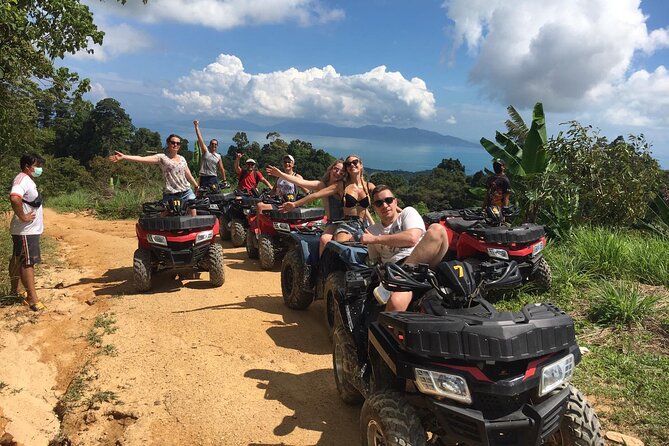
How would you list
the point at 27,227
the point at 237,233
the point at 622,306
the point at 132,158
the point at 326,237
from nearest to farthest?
Result: the point at 622,306, the point at 326,237, the point at 27,227, the point at 132,158, the point at 237,233

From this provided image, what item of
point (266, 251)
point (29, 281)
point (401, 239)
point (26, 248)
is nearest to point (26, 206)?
point (26, 248)

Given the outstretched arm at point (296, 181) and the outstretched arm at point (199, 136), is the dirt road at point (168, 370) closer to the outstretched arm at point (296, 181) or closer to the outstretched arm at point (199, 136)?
the outstretched arm at point (296, 181)

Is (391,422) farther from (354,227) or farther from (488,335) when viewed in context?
(354,227)

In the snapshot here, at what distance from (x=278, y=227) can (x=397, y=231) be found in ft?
12.6

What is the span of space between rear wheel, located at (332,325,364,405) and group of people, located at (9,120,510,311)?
0.49 metres

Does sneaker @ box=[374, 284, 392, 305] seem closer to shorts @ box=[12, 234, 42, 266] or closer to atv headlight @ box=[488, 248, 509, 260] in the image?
atv headlight @ box=[488, 248, 509, 260]

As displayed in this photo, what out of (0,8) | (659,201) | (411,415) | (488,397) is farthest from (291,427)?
(659,201)

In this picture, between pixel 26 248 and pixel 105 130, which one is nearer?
pixel 26 248

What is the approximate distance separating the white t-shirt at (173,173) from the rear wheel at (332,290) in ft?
11.7

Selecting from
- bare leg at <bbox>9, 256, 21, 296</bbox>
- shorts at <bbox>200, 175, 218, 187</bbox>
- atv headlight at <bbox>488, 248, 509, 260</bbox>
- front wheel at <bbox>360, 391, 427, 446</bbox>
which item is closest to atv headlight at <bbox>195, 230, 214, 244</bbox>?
bare leg at <bbox>9, 256, 21, 296</bbox>

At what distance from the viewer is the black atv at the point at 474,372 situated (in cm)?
208

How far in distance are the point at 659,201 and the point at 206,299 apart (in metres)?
8.73

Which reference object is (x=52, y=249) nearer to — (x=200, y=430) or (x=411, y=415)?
(x=200, y=430)

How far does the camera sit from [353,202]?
5176 mm
